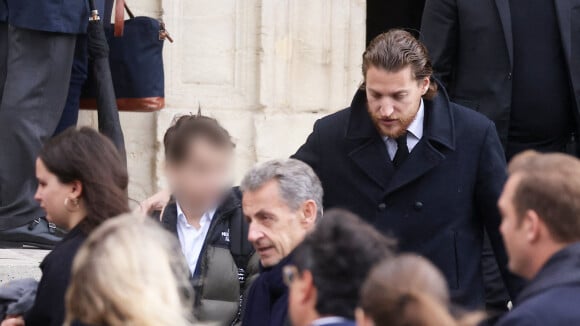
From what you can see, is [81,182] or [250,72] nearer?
[81,182]

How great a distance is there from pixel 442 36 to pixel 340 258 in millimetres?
3012

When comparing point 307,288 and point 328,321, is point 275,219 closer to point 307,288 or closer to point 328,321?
point 307,288

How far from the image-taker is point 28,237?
6.30m

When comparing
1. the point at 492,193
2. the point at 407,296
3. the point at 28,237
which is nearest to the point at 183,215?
the point at 492,193

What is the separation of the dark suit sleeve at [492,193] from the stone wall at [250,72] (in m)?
2.40

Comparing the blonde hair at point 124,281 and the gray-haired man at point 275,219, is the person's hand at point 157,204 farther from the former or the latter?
the blonde hair at point 124,281

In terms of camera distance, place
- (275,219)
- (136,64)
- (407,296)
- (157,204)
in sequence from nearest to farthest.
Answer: (407,296) → (275,219) → (157,204) → (136,64)

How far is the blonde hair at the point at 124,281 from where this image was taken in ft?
11.5

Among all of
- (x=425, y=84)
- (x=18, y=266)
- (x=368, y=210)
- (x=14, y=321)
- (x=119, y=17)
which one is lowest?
(x=18, y=266)

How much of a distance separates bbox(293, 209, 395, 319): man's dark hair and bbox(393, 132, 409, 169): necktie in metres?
1.81

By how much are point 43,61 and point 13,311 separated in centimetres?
192

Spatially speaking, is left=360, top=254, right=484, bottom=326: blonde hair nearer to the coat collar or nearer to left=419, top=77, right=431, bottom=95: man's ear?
the coat collar

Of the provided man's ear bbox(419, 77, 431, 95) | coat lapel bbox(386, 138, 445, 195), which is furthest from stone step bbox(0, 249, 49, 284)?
man's ear bbox(419, 77, 431, 95)

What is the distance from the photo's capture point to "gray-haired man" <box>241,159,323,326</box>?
184 inches
